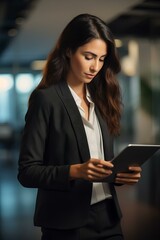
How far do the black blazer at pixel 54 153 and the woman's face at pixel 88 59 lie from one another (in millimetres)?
104

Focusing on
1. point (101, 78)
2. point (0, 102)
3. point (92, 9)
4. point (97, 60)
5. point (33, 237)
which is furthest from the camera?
point (92, 9)

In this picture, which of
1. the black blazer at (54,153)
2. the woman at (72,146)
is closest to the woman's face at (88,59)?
the woman at (72,146)

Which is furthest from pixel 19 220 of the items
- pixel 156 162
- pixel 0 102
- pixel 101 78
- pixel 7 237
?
pixel 101 78

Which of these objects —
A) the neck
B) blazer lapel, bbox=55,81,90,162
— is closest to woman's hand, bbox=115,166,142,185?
blazer lapel, bbox=55,81,90,162

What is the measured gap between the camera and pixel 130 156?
1.45m

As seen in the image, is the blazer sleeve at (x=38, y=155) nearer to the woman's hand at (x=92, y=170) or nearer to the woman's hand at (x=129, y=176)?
the woman's hand at (x=92, y=170)

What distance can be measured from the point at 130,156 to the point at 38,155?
264 mm

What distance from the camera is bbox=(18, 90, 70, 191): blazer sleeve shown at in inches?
56.0

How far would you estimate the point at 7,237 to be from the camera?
406cm

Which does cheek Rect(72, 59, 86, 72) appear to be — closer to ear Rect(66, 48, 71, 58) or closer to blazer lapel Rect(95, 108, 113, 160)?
ear Rect(66, 48, 71, 58)

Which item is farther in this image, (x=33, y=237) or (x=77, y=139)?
(x=33, y=237)

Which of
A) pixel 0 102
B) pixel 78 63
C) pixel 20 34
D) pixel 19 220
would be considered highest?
pixel 20 34

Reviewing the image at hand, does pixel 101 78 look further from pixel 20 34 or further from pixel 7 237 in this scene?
pixel 20 34

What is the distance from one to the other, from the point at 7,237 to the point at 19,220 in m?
0.58
